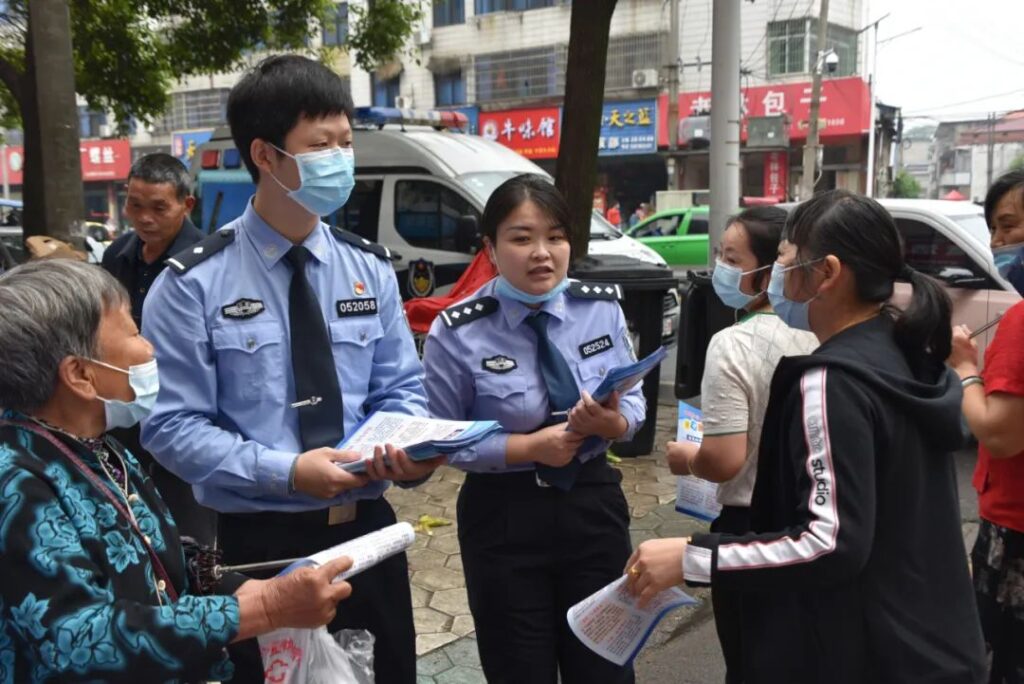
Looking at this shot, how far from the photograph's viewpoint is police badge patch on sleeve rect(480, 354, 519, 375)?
2533 mm

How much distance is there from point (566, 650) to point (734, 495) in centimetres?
65

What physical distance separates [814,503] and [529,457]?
2.96 ft

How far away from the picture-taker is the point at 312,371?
2.18 meters

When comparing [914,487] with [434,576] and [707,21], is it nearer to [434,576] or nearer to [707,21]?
[434,576]

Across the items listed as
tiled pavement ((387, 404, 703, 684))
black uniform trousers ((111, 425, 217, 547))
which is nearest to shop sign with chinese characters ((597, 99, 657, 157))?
tiled pavement ((387, 404, 703, 684))

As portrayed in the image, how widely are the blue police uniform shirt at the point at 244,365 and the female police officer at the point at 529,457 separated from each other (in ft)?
0.95

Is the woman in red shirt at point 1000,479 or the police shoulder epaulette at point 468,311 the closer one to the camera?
the woman in red shirt at point 1000,479

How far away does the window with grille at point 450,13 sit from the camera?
2861cm

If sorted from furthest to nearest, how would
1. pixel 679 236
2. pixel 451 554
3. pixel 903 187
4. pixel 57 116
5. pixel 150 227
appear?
pixel 903 187 < pixel 679 236 < pixel 451 554 < pixel 57 116 < pixel 150 227

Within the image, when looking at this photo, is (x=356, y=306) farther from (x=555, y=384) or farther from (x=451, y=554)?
(x=451, y=554)

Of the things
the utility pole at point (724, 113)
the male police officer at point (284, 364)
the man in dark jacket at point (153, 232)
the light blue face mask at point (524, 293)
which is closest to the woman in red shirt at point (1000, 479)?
the light blue face mask at point (524, 293)

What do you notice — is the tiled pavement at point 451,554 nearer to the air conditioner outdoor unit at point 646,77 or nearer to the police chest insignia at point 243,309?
the police chest insignia at point 243,309

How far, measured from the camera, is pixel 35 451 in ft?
4.97

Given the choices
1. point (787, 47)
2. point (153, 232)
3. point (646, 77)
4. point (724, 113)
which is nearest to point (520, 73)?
point (646, 77)
